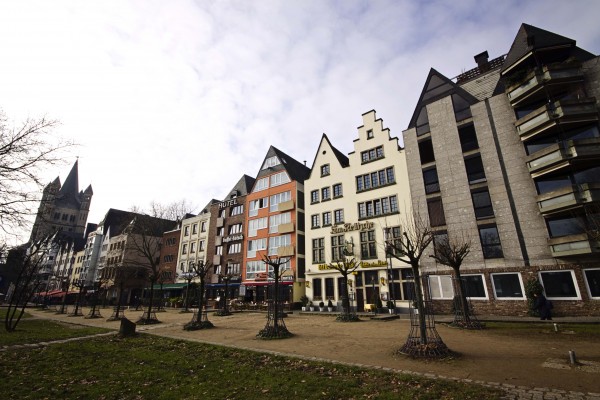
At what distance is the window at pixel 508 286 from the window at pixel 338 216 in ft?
51.8

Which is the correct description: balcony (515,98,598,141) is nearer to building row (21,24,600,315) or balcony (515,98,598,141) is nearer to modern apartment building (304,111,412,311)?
building row (21,24,600,315)

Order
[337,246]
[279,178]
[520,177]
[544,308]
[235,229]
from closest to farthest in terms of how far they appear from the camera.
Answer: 1. [544,308]
2. [520,177]
3. [337,246]
4. [279,178]
5. [235,229]

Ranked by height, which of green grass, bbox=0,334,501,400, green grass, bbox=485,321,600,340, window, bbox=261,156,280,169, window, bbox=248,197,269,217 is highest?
window, bbox=261,156,280,169

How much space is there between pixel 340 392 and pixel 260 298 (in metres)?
35.6

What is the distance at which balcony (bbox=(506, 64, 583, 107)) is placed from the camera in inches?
853

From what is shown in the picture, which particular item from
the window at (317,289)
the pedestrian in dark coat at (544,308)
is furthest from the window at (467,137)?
the window at (317,289)

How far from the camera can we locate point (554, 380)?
6754 millimetres

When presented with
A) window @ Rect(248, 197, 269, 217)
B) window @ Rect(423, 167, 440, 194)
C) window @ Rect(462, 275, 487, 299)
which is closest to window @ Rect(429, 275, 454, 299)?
window @ Rect(462, 275, 487, 299)

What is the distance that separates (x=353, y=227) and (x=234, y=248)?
872 inches

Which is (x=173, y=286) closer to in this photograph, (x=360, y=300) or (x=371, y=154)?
(x=360, y=300)

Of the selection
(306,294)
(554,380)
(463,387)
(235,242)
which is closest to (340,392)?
(463,387)

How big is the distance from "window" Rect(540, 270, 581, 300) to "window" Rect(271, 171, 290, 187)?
30.4m

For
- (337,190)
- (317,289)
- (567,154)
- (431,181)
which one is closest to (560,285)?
(567,154)

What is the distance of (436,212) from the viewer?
87.1 feet
